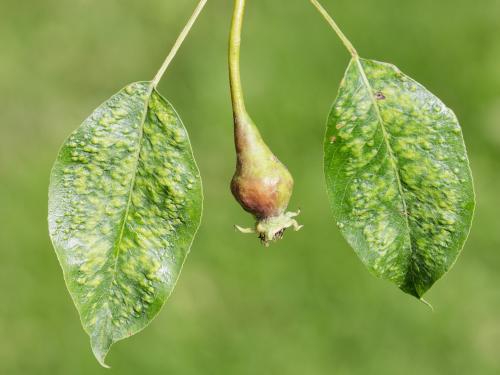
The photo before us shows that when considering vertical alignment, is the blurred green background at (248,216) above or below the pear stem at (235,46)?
below

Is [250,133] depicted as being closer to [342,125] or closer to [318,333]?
[342,125]

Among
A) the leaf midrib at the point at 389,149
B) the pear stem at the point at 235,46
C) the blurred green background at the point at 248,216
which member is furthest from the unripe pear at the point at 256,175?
the blurred green background at the point at 248,216

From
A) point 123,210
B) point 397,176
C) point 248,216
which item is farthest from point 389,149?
point 248,216

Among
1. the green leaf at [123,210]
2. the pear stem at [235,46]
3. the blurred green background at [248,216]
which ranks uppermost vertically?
the pear stem at [235,46]

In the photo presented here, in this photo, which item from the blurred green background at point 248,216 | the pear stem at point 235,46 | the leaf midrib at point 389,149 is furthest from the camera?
the blurred green background at point 248,216

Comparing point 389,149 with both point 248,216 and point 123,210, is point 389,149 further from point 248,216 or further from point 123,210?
point 248,216

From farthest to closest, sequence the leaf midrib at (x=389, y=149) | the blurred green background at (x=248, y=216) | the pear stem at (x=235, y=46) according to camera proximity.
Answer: the blurred green background at (x=248, y=216), the leaf midrib at (x=389, y=149), the pear stem at (x=235, y=46)

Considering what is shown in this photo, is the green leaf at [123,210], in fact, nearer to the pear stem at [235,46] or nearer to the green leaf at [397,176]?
the pear stem at [235,46]
